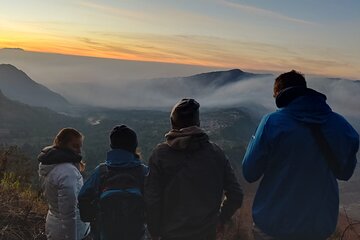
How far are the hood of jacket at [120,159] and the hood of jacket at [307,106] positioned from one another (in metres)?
1.22

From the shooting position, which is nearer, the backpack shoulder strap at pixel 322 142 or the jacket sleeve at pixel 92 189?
the backpack shoulder strap at pixel 322 142

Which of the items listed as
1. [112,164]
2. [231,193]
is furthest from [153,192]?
[231,193]

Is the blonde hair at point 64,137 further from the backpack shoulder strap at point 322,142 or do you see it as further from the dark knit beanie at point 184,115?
the backpack shoulder strap at point 322,142

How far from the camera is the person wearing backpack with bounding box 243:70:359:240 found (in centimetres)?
307

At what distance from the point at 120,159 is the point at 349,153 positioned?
1678mm

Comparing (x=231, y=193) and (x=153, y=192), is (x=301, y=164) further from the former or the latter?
(x=153, y=192)

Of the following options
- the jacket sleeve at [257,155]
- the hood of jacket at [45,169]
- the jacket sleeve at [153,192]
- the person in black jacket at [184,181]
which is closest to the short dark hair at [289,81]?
the jacket sleeve at [257,155]

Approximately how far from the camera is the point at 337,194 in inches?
125

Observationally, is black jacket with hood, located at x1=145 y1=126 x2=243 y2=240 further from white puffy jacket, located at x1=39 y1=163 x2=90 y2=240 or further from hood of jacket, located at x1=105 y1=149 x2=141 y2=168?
white puffy jacket, located at x1=39 y1=163 x2=90 y2=240

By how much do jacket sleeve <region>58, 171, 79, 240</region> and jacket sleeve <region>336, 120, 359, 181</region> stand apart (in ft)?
7.01

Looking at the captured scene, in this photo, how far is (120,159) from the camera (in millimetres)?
3562

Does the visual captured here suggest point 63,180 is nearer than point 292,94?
No

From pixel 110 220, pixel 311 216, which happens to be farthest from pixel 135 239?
pixel 311 216

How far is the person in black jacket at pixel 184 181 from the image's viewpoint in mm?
3217
